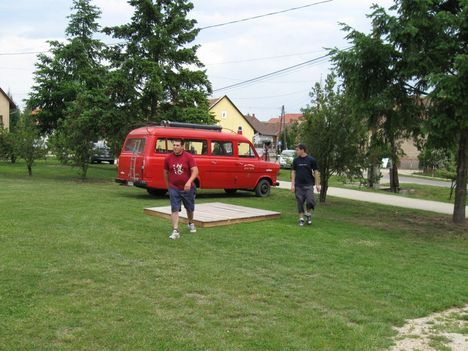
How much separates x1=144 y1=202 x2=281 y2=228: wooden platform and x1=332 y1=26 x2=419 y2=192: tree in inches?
137

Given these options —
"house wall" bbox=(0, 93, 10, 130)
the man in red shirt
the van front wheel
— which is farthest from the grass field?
"house wall" bbox=(0, 93, 10, 130)

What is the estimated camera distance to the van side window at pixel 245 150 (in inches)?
667

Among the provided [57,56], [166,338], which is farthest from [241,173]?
[57,56]

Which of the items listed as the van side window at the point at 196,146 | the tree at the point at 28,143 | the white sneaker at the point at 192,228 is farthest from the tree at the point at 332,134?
the tree at the point at 28,143

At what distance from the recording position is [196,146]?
1581 centimetres

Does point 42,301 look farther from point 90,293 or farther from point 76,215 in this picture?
point 76,215

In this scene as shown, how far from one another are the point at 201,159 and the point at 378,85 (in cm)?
595

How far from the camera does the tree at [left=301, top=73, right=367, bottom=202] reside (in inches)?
616

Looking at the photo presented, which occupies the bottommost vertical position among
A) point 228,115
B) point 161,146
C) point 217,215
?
point 217,215

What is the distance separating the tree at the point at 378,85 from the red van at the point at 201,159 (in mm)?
4948

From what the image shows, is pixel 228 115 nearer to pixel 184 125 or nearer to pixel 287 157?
pixel 287 157

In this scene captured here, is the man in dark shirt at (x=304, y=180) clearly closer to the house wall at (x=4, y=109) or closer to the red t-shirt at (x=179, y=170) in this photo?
the red t-shirt at (x=179, y=170)

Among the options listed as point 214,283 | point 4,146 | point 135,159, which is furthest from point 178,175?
point 4,146

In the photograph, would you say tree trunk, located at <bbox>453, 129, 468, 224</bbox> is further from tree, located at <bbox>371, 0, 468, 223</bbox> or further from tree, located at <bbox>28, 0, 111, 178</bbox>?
tree, located at <bbox>28, 0, 111, 178</bbox>
